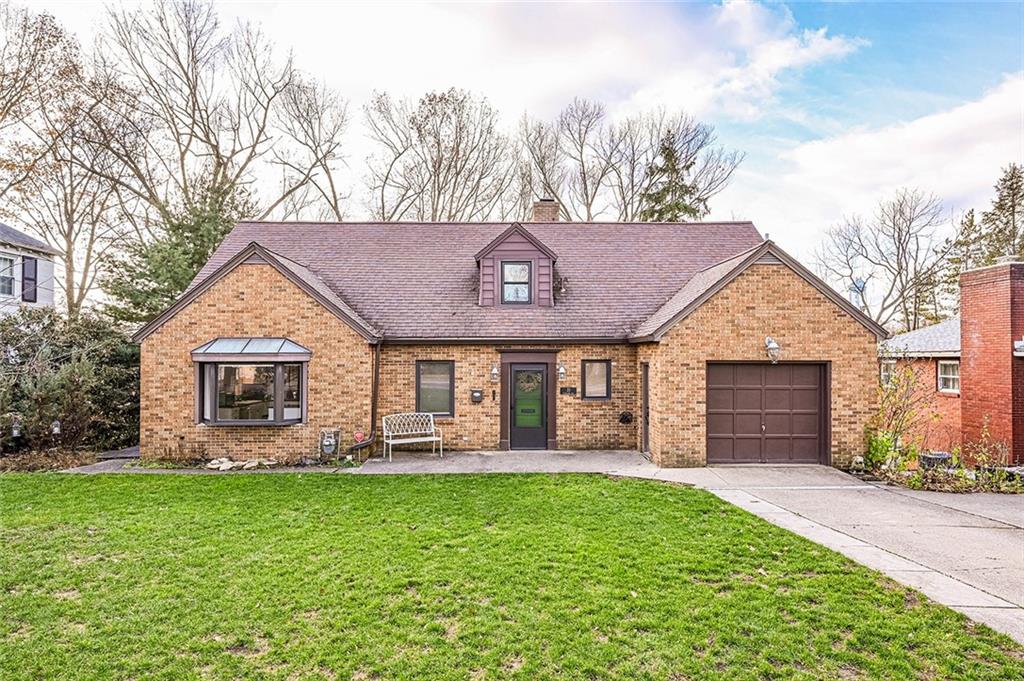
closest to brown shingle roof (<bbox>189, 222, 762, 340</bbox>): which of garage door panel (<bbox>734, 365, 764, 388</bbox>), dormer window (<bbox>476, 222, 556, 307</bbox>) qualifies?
dormer window (<bbox>476, 222, 556, 307</bbox>)

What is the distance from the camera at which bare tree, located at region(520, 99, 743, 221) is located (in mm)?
26938

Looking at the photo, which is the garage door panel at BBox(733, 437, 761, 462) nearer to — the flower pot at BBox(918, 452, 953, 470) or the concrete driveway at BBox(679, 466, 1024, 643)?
the concrete driveway at BBox(679, 466, 1024, 643)

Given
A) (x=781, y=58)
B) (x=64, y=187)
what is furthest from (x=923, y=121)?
(x=64, y=187)

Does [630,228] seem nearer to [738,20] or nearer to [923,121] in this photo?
[738,20]

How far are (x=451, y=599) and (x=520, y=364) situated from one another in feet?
27.1

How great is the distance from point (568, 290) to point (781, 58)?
8.23 m

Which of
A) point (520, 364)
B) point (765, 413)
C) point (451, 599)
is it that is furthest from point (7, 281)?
point (765, 413)

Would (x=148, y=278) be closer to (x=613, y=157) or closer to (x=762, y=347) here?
(x=762, y=347)

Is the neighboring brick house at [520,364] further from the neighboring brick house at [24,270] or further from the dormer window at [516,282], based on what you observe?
the neighboring brick house at [24,270]

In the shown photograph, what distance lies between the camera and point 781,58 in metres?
13.3

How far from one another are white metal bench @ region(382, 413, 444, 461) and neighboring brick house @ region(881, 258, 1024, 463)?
11.0 metres

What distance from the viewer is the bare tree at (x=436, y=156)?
25625mm

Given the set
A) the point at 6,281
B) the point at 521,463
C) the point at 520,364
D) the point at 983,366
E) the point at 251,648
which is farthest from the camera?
the point at 6,281

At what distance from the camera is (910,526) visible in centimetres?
731
